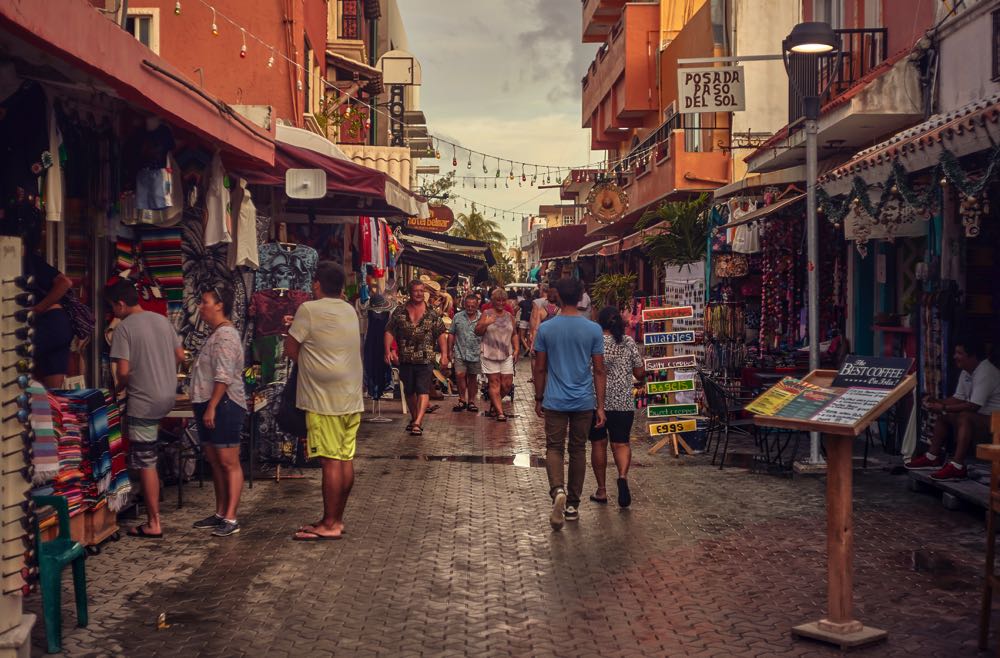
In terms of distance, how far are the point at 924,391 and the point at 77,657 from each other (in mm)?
9610

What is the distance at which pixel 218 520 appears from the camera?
9312mm

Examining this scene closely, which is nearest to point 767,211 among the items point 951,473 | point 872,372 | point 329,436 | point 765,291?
point 765,291

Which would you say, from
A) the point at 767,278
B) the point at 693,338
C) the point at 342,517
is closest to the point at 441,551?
the point at 342,517

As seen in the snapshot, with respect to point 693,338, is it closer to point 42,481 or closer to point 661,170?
point 42,481

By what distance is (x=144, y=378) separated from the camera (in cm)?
891

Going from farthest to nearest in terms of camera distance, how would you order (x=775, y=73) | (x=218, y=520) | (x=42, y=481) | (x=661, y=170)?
(x=661, y=170)
(x=775, y=73)
(x=218, y=520)
(x=42, y=481)

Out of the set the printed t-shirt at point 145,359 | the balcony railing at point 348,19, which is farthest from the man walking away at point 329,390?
the balcony railing at point 348,19

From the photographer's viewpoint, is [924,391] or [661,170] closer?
[924,391]

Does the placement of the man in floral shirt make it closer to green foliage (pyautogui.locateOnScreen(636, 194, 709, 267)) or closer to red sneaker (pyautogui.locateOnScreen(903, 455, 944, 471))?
red sneaker (pyautogui.locateOnScreen(903, 455, 944, 471))

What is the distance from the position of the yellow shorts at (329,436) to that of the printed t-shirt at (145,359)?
111cm

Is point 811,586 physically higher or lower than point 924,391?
lower

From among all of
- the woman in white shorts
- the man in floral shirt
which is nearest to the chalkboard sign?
the man in floral shirt

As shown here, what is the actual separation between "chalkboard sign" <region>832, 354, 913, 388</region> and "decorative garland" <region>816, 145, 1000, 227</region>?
298 centimetres

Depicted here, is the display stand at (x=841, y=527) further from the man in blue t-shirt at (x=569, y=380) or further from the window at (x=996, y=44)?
the window at (x=996, y=44)
